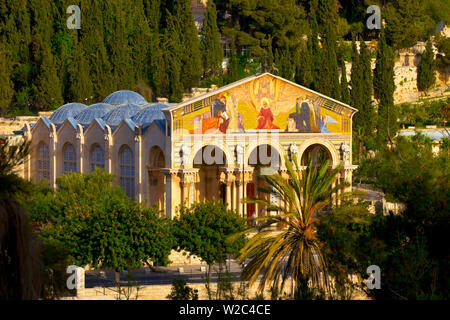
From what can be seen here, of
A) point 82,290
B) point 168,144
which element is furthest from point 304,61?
point 82,290

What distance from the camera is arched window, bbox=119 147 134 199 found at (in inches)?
2386

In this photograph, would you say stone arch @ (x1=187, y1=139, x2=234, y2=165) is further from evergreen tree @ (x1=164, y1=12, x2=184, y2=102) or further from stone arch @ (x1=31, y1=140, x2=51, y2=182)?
evergreen tree @ (x1=164, y1=12, x2=184, y2=102)

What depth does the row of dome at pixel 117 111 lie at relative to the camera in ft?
201

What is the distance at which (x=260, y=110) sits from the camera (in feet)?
194

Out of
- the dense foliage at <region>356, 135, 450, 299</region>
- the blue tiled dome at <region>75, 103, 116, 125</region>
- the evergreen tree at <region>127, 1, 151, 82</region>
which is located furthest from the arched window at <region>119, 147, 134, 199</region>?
the dense foliage at <region>356, 135, 450, 299</region>

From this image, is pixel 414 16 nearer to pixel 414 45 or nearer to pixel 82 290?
pixel 414 45

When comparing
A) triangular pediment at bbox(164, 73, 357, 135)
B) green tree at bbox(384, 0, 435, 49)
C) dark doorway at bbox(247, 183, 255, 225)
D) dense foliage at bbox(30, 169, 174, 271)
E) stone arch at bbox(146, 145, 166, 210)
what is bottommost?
dense foliage at bbox(30, 169, 174, 271)

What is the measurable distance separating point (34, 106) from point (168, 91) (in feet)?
41.5

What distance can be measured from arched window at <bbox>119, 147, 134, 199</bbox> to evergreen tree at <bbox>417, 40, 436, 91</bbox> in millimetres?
51770

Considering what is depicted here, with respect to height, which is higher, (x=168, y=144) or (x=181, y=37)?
(x=181, y=37)

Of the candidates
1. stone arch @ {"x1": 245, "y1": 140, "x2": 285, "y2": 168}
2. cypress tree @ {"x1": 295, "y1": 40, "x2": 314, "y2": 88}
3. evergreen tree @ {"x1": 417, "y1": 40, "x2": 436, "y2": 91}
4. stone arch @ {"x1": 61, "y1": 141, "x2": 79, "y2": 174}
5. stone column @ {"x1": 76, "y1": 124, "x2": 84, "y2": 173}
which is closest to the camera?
stone arch @ {"x1": 245, "y1": 140, "x2": 285, "y2": 168}

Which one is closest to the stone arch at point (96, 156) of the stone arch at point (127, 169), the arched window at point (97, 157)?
the arched window at point (97, 157)

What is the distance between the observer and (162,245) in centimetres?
4491

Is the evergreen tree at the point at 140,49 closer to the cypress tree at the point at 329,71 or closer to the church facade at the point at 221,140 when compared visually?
the cypress tree at the point at 329,71
